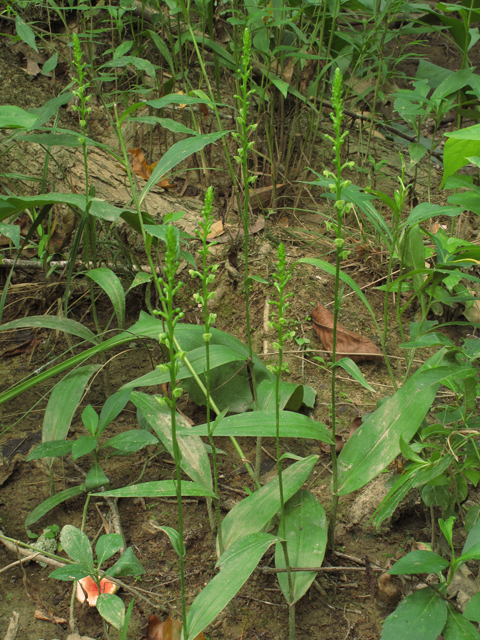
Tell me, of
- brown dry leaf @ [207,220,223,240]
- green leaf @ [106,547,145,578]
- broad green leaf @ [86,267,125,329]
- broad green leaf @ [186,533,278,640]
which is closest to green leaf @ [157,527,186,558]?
broad green leaf @ [186,533,278,640]

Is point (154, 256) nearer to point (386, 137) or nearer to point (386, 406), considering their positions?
point (386, 406)

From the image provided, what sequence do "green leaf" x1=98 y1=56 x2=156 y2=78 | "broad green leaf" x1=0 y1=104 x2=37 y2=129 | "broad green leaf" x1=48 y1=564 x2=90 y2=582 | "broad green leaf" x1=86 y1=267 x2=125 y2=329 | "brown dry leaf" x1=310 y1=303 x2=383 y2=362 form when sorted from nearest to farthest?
"broad green leaf" x1=48 y1=564 x2=90 y2=582 → "broad green leaf" x1=0 y1=104 x2=37 y2=129 → "broad green leaf" x1=86 y1=267 x2=125 y2=329 → "green leaf" x1=98 y1=56 x2=156 y2=78 → "brown dry leaf" x1=310 y1=303 x2=383 y2=362

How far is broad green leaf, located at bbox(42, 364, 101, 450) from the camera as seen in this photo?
4.89 feet

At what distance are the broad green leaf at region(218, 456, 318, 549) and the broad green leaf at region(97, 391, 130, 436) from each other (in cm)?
46

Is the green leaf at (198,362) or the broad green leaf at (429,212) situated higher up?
the broad green leaf at (429,212)

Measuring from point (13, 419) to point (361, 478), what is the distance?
1.30 metres

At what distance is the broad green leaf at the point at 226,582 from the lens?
0.97 m

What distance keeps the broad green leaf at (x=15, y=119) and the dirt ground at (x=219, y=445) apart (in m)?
0.78

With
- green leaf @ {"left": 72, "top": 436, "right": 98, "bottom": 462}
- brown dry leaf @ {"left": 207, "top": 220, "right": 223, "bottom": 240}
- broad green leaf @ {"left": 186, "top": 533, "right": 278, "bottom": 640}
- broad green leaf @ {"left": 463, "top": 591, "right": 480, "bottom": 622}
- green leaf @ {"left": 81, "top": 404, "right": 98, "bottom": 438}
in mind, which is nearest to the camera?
broad green leaf @ {"left": 463, "top": 591, "right": 480, "bottom": 622}

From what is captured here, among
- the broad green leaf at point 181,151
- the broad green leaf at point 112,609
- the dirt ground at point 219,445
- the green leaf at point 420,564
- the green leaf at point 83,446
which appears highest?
Answer: the broad green leaf at point 181,151

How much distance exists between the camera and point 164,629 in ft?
3.75

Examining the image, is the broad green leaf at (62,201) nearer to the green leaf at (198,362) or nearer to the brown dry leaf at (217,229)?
the green leaf at (198,362)

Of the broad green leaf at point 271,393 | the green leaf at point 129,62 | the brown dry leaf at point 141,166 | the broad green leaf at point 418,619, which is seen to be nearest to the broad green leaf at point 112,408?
the broad green leaf at point 271,393

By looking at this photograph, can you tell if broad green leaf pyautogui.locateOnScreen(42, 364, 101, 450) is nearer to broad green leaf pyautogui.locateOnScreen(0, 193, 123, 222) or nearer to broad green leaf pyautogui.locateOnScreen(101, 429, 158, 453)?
broad green leaf pyautogui.locateOnScreen(101, 429, 158, 453)
